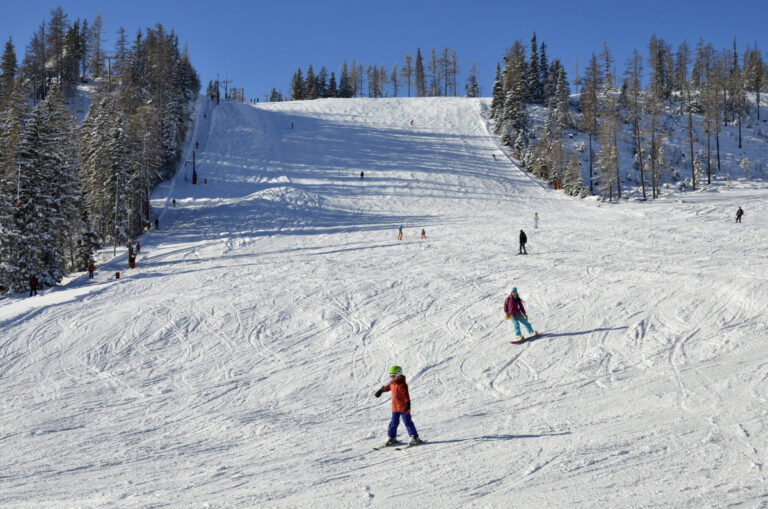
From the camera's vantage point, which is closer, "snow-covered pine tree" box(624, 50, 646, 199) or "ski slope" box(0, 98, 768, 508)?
"ski slope" box(0, 98, 768, 508)

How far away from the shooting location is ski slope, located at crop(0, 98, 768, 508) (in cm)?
664

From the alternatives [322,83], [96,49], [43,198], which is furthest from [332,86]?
[43,198]

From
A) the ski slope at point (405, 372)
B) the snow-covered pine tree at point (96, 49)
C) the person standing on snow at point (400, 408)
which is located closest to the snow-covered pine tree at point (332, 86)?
the snow-covered pine tree at point (96, 49)

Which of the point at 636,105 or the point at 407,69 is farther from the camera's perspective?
the point at 407,69

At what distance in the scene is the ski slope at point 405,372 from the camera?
6.64m

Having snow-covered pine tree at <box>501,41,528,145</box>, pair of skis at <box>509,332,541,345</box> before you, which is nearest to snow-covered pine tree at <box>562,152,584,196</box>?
snow-covered pine tree at <box>501,41,528,145</box>

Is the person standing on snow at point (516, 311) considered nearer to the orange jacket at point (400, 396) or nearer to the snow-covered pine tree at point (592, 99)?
the orange jacket at point (400, 396)

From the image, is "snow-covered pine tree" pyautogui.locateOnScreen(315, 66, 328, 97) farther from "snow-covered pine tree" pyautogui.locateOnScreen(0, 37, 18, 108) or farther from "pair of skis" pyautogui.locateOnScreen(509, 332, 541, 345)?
"pair of skis" pyautogui.locateOnScreen(509, 332, 541, 345)

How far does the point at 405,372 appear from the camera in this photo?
1151 centimetres

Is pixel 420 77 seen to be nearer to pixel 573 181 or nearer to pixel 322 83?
pixel 322 83

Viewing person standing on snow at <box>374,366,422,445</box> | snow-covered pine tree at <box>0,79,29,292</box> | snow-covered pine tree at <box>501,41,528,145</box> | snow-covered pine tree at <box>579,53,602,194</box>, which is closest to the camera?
person standing on snow at <box>374,366,422,445</box>

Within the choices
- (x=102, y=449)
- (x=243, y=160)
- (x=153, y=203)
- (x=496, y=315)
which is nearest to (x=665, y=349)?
(x=496, y=315)

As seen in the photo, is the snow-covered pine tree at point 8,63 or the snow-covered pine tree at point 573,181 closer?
the snow-covered pine tree at point 573,181

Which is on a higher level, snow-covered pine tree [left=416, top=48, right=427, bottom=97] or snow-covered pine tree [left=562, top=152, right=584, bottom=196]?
snow-covered pine tree [left=416, top=48, right=427, bottom=97]
